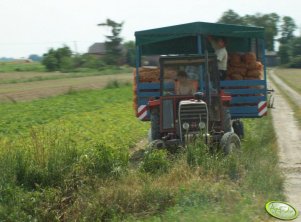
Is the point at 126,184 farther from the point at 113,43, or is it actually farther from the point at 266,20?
the point at 266,20

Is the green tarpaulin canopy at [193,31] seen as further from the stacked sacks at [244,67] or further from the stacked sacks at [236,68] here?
the stacked sacks at [236,68]

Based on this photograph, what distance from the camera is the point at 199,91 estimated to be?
10789 mm

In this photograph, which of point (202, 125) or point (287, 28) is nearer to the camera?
point (202, 125)

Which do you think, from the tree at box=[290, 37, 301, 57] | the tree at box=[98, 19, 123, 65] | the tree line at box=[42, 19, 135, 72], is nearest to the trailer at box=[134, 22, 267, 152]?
the tree line at box=[42, 19, 135, 72]

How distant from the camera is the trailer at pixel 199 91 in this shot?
960 centimetres

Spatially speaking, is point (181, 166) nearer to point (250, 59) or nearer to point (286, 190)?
point (286, 190)

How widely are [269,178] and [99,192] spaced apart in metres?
2.58

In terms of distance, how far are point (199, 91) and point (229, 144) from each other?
1.92 meters

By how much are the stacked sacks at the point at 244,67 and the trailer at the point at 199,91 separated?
24mm

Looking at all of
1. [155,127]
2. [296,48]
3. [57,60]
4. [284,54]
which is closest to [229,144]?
[155,127]

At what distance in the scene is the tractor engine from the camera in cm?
954

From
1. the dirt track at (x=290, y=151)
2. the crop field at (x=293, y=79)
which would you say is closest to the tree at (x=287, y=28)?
the crop field at (x=293, y=79)

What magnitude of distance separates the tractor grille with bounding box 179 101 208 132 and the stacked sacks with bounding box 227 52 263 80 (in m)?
2.85

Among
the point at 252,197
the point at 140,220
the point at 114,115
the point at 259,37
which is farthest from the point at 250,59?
the point at 114,115
